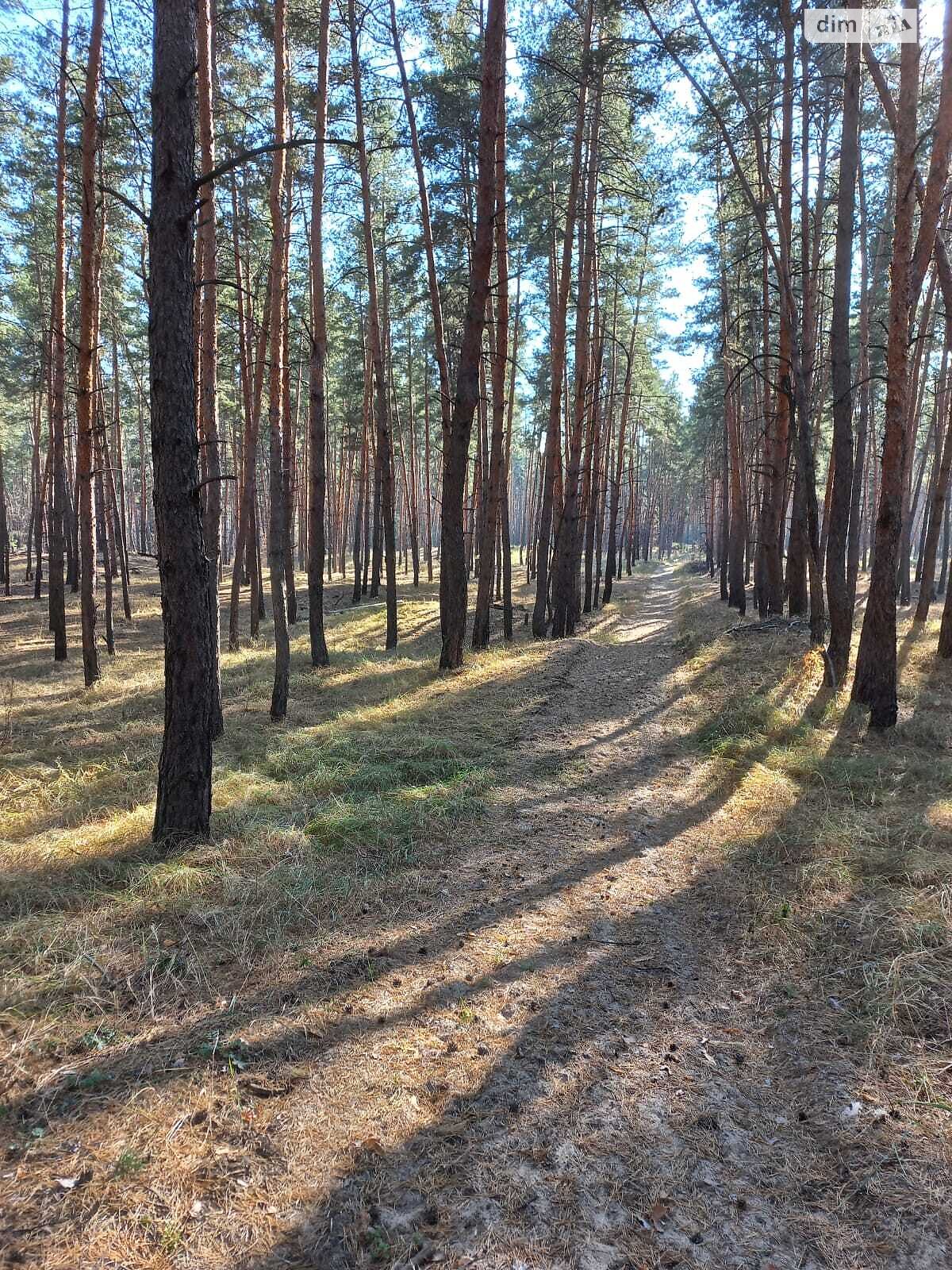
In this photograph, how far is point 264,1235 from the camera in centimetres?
211

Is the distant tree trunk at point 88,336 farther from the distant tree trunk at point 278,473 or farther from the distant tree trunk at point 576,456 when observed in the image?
the distant tree trunk at point 576,456

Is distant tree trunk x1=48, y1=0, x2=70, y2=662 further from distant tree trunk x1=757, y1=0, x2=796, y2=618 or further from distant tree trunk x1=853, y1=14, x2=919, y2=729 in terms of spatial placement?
distant tree trunk x1=757, y1=0, x2=796, y2=618

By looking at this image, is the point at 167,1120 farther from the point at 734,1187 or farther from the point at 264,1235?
the point at 734,1187

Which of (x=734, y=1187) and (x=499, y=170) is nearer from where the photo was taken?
(x=734, y=1187)

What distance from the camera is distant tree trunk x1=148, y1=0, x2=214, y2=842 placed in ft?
13.4

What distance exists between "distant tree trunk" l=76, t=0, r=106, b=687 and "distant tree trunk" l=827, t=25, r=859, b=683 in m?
10.4

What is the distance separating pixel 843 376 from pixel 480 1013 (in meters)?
9.67

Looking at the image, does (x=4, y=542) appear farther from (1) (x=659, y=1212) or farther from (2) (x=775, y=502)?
(1) (x=659, y=1212)

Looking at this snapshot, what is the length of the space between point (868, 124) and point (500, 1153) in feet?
62.5

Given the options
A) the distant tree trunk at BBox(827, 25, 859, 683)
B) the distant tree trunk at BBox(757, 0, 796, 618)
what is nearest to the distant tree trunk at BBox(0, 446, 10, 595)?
the distant tree trunk at BBox(757, 0, 796, 618)

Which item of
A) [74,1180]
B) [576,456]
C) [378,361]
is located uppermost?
[378,361]

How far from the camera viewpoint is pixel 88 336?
10.1m

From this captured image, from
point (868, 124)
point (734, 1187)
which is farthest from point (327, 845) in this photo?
point (868, 124)

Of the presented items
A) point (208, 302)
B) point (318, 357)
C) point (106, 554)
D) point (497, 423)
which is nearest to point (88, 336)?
point (208, 302)
